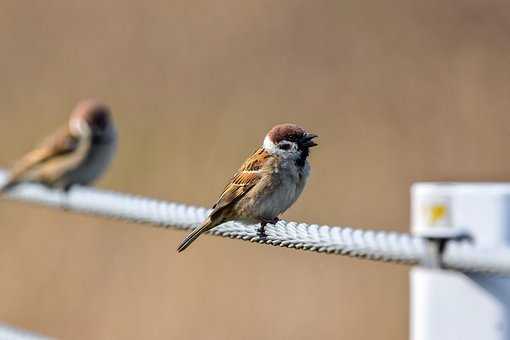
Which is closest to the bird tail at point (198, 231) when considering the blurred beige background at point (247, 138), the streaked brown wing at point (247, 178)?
the streaked brown wing at point (247, 178)

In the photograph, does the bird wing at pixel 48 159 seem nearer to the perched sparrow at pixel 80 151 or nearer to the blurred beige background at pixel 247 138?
the perched sparrow at pixel 80 151

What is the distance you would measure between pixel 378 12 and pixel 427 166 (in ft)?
4.80

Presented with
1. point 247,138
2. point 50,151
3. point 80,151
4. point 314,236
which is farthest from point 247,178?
point 247,138

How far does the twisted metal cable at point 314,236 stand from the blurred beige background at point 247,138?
7.68 ft

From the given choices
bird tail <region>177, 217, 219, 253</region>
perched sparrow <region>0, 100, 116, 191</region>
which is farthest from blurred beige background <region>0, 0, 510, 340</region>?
bird tail <region>177, 217, 219, 253</region>

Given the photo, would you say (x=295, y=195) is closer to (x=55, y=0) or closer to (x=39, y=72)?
(x=39, y=72)

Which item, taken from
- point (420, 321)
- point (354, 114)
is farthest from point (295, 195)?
point (354, 114)

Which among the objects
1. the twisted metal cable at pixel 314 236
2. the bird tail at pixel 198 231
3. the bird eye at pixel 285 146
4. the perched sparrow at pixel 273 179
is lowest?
the twisted metal cable at pixel 314 236

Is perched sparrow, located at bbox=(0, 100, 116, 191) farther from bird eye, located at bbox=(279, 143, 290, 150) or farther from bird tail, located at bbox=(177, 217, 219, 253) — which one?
bird tail, located at bbox=(177, 217, 219, 253)

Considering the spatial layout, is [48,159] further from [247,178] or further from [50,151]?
[247,178]

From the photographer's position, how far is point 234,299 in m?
5.52

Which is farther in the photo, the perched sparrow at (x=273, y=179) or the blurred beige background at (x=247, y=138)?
the blurred beige background at (x=247, y=138)

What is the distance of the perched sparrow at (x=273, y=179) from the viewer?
3.18 meters

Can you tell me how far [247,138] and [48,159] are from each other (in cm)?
127
